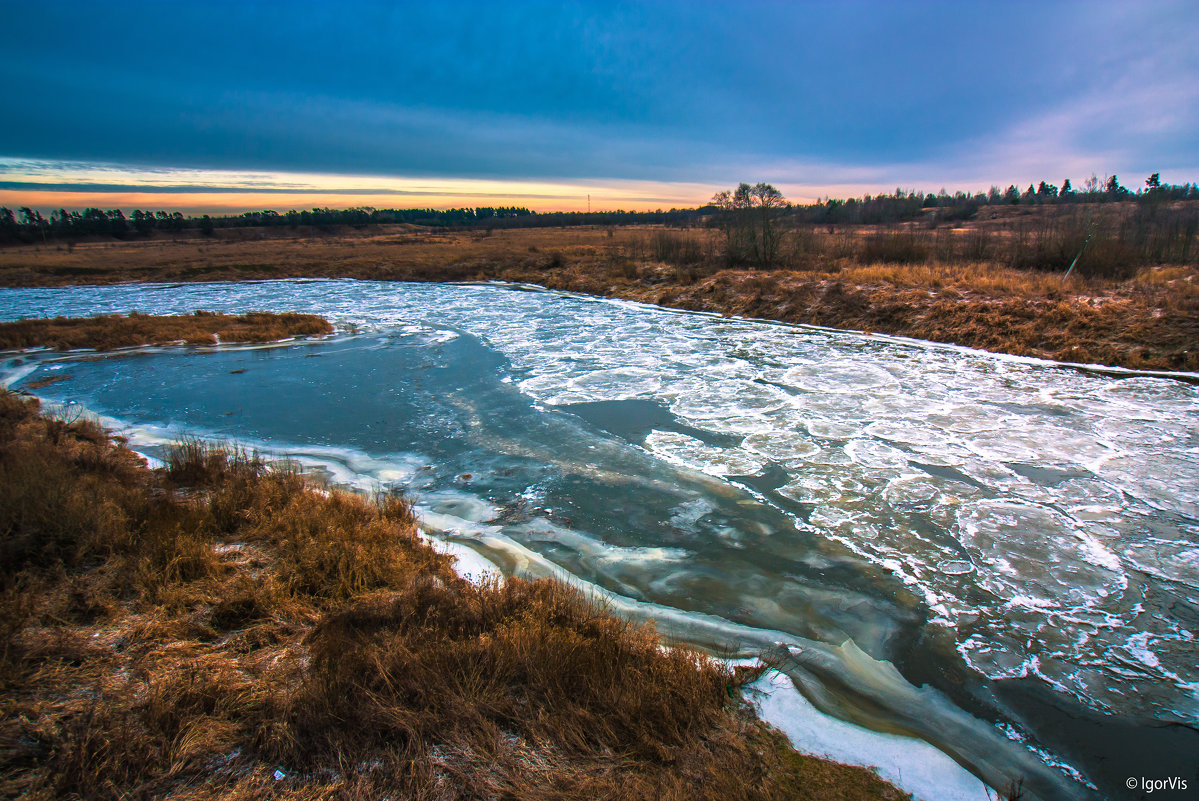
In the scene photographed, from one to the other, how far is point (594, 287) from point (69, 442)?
2103 centimetres

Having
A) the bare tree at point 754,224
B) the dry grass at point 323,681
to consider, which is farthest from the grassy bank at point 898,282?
the dry grass at point 323,681

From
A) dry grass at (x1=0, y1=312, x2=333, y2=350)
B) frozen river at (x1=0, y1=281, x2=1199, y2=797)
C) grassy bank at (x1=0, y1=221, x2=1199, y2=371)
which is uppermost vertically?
grassy bank at (x1=0, y1=221, x2=1199, y2=371)

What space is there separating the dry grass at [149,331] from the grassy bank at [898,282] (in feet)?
43.0

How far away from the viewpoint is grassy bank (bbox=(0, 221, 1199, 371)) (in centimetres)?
1195

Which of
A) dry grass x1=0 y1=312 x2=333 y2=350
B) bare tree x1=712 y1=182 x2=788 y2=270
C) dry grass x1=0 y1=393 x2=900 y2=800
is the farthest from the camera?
bare tree x1=712 y1=182 x2=788 y2=270

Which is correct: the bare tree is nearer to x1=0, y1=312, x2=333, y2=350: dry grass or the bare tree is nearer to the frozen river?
the frozen river

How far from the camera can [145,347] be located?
48.8ft

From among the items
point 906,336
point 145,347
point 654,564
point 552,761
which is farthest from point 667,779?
point 145,347

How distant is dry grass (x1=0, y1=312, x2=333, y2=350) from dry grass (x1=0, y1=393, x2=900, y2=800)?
1251 cm

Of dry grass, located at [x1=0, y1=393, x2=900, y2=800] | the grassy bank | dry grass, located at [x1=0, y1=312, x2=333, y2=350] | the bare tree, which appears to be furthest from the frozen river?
the bare tree

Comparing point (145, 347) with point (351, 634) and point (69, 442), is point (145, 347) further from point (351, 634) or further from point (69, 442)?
point (351, 634)

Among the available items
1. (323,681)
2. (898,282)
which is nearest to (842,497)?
(323,681)

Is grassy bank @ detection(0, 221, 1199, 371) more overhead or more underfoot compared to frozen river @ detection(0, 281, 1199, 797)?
more overhead

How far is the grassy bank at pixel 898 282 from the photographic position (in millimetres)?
11953
